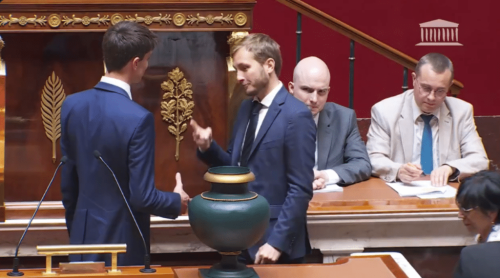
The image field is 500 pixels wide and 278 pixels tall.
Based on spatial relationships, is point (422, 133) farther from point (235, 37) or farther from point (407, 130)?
point (235, 37)

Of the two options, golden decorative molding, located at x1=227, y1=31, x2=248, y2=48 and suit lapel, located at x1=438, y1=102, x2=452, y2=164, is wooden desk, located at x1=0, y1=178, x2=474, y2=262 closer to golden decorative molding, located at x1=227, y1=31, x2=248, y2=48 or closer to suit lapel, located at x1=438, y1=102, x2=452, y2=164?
suit lapel, located at x1=438, y1=102, x2=452, y2=164

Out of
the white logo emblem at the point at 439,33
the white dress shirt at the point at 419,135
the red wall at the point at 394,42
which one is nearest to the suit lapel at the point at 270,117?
the white dress shirt at the point at 419,135

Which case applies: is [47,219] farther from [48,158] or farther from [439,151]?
[439,151]

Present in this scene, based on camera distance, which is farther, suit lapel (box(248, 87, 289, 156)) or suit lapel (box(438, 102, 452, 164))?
suit lapel (box(438, 102, 452, 164))

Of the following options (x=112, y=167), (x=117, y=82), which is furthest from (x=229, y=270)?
(x=117, y=82)

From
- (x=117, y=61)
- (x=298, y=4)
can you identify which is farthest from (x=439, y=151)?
(x=117, y=61)

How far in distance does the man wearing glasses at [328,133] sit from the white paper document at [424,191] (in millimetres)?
213

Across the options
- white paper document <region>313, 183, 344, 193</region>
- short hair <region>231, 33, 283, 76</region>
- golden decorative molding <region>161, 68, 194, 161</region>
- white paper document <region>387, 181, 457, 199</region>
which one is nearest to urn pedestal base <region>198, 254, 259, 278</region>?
short hair <region>231, 33, 283, 76</region>

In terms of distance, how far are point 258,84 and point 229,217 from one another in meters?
0.94

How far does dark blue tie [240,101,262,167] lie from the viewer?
12.1 feet

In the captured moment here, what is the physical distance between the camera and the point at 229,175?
9.52ft

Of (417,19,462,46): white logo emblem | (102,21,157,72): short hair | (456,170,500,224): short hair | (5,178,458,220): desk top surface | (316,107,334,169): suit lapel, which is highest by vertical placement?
(417,19,462,46): white logo emblem

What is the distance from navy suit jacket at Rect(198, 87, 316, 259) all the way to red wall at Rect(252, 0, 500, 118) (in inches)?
112

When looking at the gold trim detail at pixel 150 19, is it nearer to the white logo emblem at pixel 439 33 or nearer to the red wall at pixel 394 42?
the red wall at pixel 394 42
